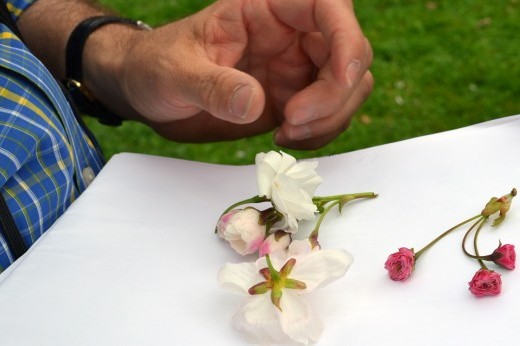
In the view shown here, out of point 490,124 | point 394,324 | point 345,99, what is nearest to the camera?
point 394,324

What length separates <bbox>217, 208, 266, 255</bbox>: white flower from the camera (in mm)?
725

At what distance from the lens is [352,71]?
930 millimetres

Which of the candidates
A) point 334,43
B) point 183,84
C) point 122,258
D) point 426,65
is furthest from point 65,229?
point 426,65

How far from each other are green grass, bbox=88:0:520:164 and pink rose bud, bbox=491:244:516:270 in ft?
4.36

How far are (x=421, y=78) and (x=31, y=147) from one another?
1705 mm

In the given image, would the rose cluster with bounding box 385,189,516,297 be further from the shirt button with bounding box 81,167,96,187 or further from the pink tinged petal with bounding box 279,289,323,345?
the shirt button with bounding box 81,167,96,187

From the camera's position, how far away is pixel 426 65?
234cm

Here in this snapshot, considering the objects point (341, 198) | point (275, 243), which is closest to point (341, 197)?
point (341, 198)

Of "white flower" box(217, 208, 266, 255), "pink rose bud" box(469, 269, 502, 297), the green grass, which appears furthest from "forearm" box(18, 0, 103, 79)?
the green grass

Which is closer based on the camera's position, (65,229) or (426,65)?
(65,229)

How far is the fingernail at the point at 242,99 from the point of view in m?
0.86

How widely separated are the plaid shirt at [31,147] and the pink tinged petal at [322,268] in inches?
12.6

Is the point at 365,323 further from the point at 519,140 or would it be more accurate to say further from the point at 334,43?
the point at 334,43

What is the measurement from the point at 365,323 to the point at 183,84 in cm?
44
